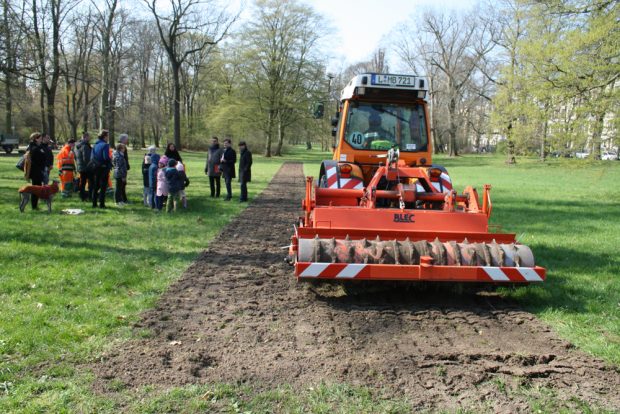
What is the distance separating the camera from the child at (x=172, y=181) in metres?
11.5

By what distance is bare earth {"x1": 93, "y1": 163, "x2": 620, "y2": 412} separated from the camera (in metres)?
3.81

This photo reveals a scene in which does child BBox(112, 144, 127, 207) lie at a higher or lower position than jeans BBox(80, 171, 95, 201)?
higher

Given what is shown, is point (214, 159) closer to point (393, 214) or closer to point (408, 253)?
point (393, 214)

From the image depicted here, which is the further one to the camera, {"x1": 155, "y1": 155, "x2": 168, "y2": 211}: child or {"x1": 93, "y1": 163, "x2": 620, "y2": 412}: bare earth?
{"x1": 155, "y1": 155, "x2": 168, "y2": 211}: child

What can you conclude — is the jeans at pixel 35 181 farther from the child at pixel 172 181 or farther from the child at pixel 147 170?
the child at pixel 172 181

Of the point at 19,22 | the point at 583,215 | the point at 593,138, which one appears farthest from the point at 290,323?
the point at 19,22

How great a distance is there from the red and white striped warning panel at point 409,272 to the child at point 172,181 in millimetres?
6799

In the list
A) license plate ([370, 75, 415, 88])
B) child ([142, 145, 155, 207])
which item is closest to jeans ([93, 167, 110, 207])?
child ([142, 145, 155, 207])

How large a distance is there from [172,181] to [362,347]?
8085mm

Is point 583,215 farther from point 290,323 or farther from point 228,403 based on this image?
point 228,403

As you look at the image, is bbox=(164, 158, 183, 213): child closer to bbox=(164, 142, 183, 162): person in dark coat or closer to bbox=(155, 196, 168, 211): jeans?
bbox=(155, 196, 168, 211): jeans

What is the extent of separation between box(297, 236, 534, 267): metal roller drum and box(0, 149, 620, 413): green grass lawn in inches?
27.3

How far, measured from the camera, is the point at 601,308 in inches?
226

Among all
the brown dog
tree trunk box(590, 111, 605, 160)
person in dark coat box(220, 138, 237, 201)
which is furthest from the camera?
tree trunk box(590, 111, 605, 160)
